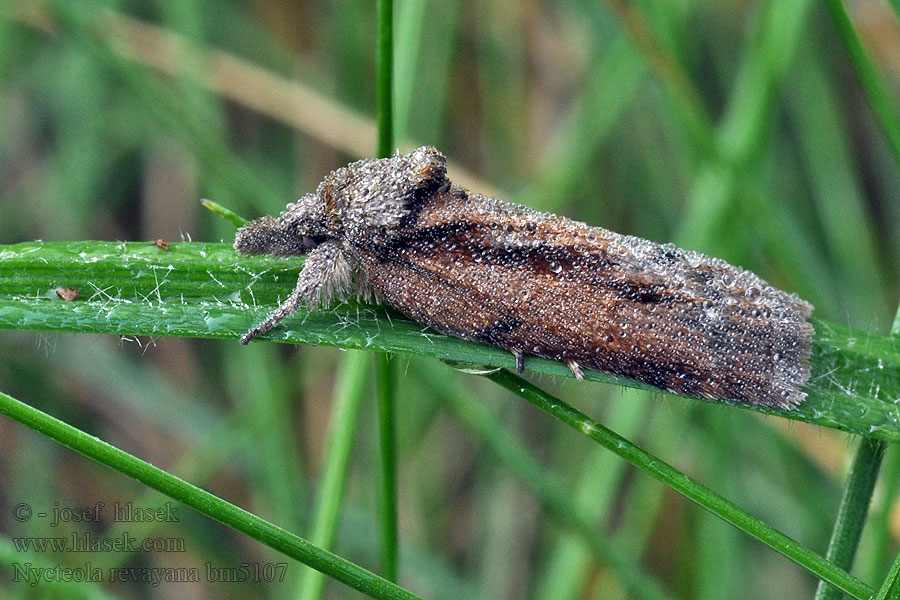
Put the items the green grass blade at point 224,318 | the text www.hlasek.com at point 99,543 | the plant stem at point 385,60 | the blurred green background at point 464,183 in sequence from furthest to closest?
the blurred green background at point 464,183 < the text www.hlasek.com at point 99,543 < the plant stem at point 385,60 < the green grass blade at point 224,318

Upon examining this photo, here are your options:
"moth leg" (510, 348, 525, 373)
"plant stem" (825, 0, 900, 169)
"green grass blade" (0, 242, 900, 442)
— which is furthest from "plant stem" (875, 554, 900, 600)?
"plant stem" (825, 0, 900, 169)

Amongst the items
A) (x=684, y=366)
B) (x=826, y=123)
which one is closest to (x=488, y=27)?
(x=826, y=123)

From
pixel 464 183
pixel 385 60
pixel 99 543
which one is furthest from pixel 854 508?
pixel 99 543

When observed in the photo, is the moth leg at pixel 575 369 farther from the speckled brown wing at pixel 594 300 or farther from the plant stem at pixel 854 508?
the plant stem at pixel 854 508

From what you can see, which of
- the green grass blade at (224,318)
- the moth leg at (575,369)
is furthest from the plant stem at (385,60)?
the moth leg at (575,369)

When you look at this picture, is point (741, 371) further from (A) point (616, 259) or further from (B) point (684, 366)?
(A) point (616, 259)

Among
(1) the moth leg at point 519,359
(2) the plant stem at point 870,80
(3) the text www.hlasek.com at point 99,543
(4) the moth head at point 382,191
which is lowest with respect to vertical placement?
(3) the text www.hlasek.com at point 99,543
